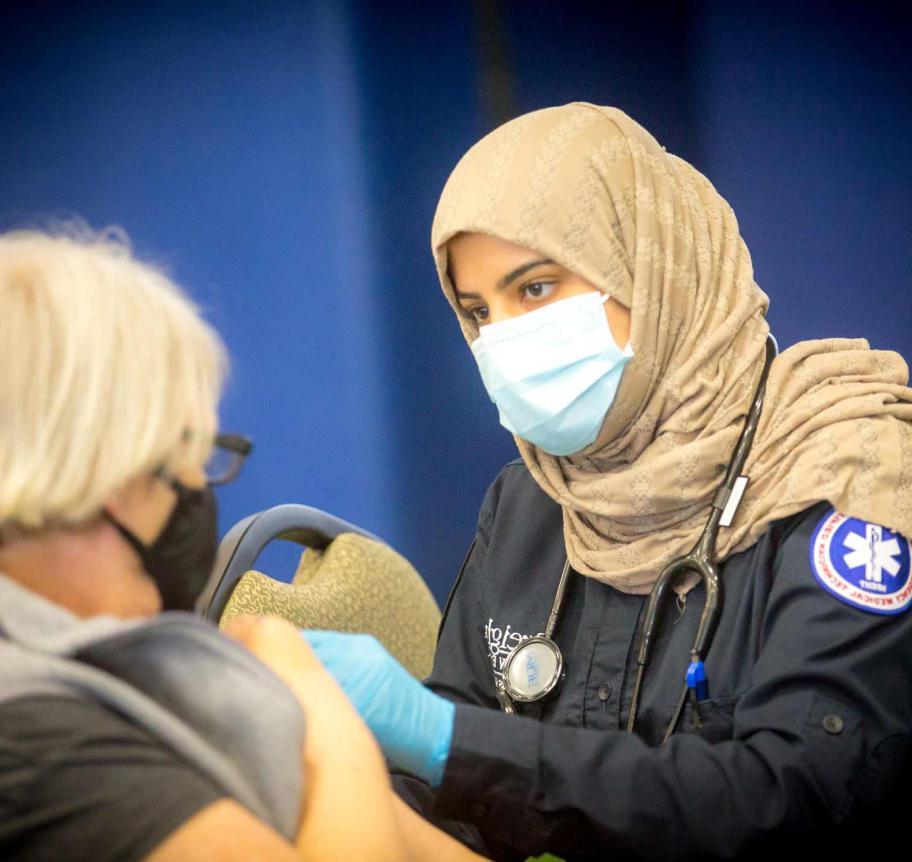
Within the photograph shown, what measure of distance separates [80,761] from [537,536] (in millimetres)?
1063

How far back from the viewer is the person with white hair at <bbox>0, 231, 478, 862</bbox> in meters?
0.81

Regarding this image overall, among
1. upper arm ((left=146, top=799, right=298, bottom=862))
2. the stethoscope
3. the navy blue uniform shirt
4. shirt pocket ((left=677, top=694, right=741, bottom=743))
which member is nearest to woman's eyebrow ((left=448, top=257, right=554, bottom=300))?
the stethoscope

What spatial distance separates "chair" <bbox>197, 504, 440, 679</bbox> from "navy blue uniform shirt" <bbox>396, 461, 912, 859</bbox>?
555mm

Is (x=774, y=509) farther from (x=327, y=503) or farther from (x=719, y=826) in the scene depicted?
(x=327, y=503)

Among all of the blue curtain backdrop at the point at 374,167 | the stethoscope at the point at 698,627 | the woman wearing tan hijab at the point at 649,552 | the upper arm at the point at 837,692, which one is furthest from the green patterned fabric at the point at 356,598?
the upper arm at the point at 837,692

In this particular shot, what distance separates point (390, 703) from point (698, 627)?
1.56 ft

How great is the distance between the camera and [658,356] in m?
1.61

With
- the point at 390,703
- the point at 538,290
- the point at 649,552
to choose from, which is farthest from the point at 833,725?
the point at 538,290

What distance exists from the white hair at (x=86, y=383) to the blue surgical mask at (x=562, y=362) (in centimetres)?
68

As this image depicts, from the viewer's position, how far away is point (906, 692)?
1372 mm

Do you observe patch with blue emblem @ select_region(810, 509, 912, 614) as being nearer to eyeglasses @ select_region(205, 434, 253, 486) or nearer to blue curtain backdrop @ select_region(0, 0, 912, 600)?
eyeglasses @ select_region(205, 434, 253, 486)

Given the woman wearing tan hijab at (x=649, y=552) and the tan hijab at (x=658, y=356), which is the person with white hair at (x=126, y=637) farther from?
the tan hijab at (x=658, y=356)

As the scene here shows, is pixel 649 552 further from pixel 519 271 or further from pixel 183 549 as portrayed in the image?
pixel 183 549

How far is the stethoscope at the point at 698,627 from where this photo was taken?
57.7 inches
